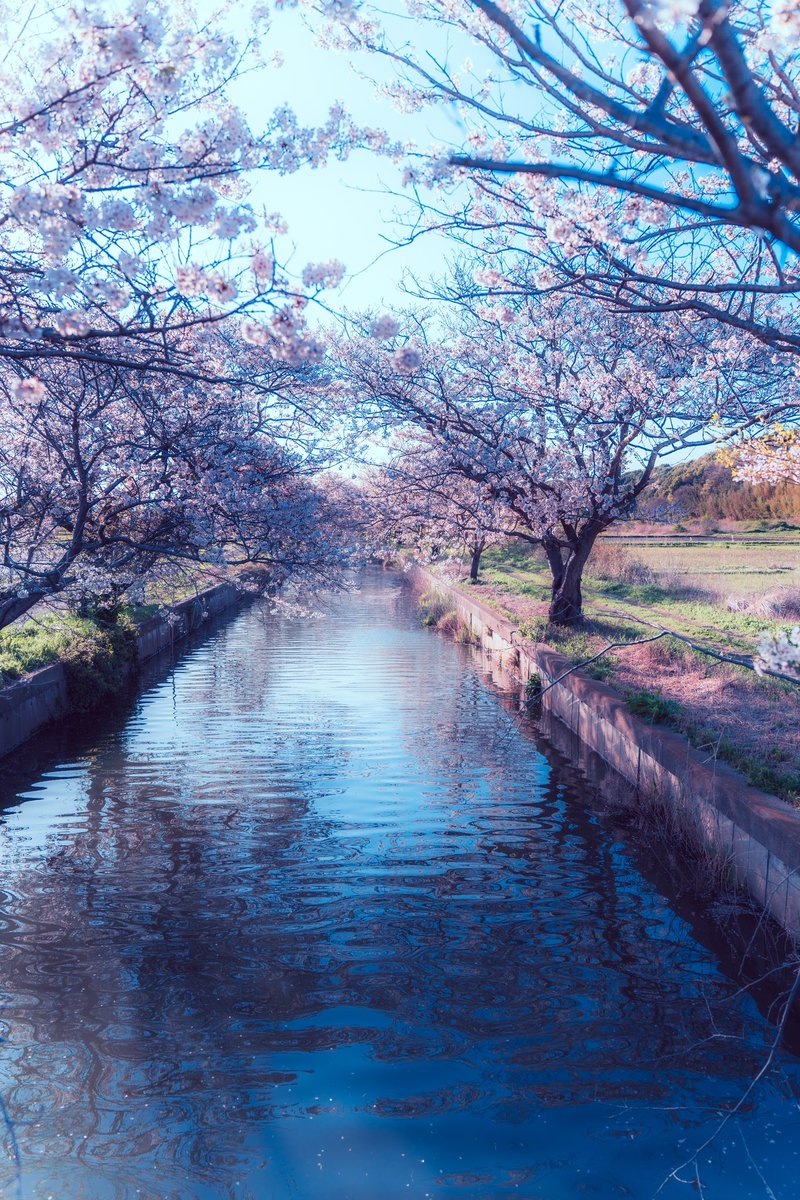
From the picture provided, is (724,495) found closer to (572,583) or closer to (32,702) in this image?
(572,583)

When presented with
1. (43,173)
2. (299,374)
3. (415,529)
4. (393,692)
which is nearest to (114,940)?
(43,173)

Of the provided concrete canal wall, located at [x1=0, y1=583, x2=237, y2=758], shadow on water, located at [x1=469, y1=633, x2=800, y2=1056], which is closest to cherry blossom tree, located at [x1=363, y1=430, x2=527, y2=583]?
concrete canal wall, located at [x1=0, y1=583, x2=237, y2=758]

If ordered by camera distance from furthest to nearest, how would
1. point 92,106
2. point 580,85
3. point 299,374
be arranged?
point 299,374 < point 92,106 < point 580,85

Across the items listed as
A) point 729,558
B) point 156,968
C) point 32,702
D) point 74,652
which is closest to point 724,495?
point 729,558

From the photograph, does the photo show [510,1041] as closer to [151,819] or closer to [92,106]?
[151,819]

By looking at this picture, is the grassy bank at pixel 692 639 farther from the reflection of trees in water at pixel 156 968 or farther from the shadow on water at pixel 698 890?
the reflection of trees in water at pixel 156 968

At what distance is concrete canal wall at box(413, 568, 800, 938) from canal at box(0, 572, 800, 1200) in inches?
19.9

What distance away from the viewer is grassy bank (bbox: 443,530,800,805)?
8.89m

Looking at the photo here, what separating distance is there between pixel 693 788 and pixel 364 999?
374 cm

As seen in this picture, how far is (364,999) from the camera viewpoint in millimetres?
5840

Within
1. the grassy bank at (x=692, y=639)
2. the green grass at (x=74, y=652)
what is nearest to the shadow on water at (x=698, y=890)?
the grassy bank at (x=692, y=639)

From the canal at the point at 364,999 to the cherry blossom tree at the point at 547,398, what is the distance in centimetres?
641

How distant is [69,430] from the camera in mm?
10906

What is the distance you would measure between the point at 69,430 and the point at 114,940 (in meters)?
6.50
